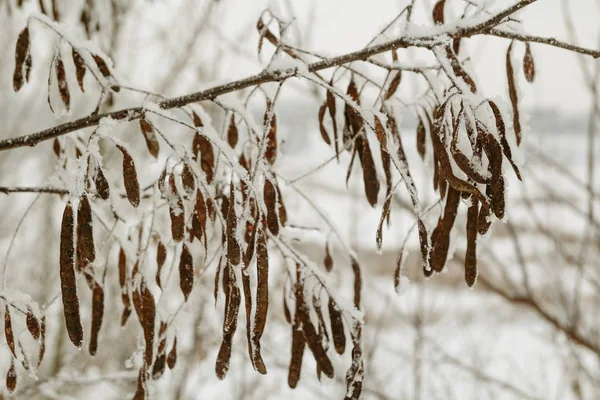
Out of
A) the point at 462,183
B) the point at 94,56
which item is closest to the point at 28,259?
the point at 94,56

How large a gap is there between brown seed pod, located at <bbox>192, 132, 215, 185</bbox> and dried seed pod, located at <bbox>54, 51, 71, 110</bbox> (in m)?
0.29

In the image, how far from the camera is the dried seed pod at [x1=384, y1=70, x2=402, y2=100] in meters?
1.10

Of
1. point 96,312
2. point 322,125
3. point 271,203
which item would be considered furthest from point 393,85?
point 96,312

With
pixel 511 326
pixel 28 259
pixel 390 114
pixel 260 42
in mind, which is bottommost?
pixel 511 326

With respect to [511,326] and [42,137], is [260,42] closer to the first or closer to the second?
[42,137]

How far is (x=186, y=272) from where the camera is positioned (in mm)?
969

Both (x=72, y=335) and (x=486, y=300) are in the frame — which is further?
(x=486, y=300)

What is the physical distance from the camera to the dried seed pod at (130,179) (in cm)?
88

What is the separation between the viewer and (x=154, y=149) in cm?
114

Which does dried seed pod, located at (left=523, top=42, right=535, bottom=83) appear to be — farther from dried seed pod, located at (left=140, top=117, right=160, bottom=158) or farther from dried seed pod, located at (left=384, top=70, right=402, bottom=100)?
dried seed pod, located at (left=140, top=117, right=160, bottom=158)

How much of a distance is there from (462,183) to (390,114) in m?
0.46

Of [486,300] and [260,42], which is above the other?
[260,42]

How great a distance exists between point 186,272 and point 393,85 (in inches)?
22.1

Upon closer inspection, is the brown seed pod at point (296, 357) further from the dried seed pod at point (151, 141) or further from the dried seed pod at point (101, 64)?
the dried seed pod at point (101, 64)
